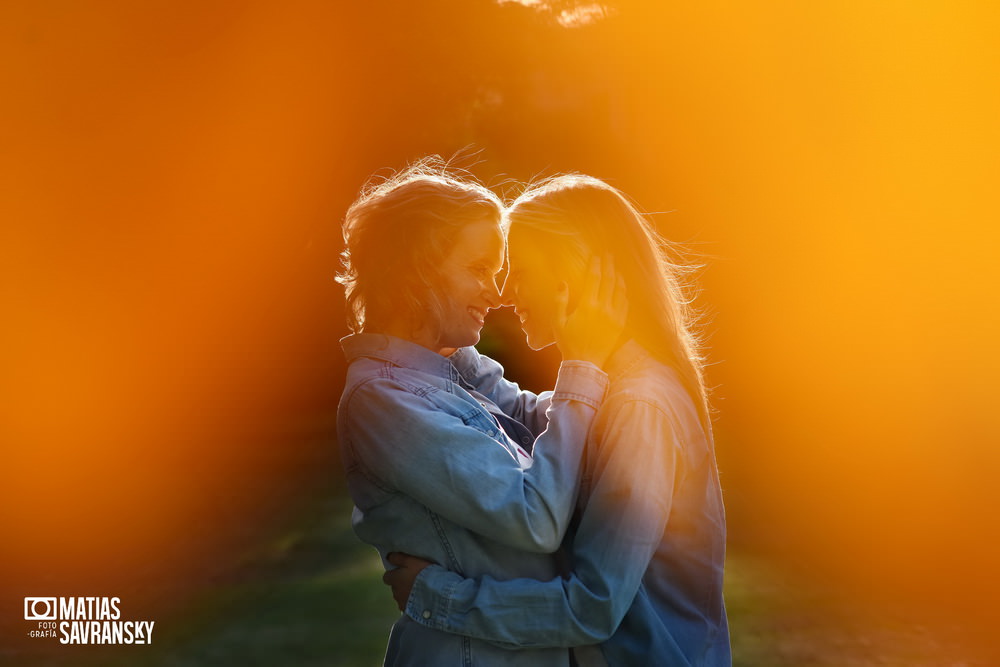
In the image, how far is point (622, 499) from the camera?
2.08m

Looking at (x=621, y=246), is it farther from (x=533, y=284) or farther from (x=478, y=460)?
(x=478, y=460)

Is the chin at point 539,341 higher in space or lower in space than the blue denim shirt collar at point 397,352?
higher

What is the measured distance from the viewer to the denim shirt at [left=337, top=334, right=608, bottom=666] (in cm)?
205

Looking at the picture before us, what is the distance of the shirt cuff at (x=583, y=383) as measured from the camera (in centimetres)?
218

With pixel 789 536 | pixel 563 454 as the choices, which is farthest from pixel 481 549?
pixel 789 536

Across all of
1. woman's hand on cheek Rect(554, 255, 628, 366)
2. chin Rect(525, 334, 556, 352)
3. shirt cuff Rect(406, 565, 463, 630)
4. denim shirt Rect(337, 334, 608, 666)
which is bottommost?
shirt cuff Rect(406, 565, 463, 630)

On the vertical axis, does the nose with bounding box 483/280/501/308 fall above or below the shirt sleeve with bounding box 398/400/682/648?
above

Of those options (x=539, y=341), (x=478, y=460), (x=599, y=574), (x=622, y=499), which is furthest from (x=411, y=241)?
(x=599, y=574)

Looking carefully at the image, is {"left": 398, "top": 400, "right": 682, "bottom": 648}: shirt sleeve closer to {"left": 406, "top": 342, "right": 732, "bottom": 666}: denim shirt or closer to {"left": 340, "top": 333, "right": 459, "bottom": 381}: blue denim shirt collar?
{"left": 406, "top": 342, "right": 732, "bottom": 666}: denim shirt

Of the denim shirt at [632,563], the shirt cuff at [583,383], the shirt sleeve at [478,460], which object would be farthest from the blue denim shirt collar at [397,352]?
the denim shirt at [632,563]

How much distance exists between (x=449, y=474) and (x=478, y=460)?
75 mm

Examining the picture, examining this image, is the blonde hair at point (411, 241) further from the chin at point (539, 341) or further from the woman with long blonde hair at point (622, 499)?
the chin at point (539, 341)

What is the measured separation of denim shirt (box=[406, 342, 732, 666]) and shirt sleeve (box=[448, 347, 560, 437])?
0.51m

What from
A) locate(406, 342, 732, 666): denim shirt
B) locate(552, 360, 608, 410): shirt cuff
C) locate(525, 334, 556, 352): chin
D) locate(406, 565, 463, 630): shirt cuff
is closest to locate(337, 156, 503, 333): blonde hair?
locate(525, 334, 556, 352): chin
